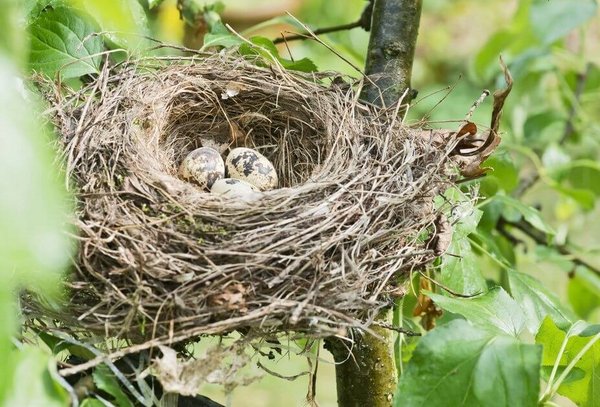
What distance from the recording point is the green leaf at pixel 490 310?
1055mm

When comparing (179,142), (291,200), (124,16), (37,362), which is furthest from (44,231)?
(179,142)

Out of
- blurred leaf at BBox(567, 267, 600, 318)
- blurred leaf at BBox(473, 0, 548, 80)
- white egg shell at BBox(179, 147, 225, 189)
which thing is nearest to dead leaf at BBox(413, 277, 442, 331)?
white egg shell at BBox(179, 147, 225, 189)

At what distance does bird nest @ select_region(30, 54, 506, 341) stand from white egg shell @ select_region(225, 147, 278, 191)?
0.07 metres

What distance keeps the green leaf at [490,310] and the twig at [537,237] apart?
73 cm

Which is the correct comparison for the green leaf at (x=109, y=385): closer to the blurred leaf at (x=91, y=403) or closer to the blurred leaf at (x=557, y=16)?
the blurred leaf at (x=91, y=403)

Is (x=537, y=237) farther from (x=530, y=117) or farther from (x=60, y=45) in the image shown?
(x=60, y=45)

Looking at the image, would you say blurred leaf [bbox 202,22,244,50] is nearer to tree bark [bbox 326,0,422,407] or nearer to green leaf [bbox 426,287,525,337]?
tree bark [bbox 326,0,422,407]

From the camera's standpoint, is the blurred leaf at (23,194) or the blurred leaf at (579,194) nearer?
the blurred leaf at (23,194)

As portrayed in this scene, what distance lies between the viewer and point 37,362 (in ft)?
2.60

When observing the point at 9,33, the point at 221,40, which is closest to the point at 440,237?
the point at 221,40

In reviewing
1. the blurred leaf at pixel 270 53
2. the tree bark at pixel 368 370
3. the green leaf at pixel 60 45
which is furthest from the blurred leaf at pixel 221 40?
the tree bark at pixel 368 370

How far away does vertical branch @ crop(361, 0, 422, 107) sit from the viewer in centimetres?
140

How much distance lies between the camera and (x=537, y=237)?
1.95 metres

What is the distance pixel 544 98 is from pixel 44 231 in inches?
165
